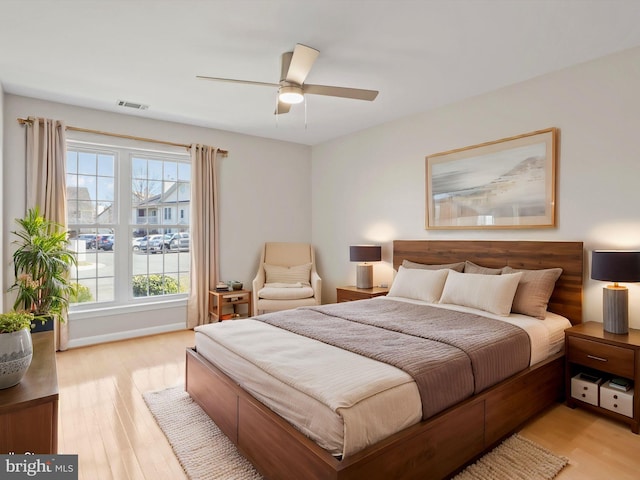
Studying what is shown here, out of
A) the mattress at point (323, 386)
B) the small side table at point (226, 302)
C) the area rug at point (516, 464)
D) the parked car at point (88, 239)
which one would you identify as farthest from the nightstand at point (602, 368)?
the parked car at point (88, 239)

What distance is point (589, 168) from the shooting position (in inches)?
118

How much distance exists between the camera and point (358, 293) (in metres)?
4.31

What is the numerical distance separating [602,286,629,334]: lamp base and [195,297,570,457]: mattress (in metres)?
1.82

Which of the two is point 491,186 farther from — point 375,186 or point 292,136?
point 292,136

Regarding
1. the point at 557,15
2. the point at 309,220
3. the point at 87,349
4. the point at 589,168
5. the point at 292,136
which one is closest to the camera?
the point at 557,15

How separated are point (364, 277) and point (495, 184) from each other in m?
1.82

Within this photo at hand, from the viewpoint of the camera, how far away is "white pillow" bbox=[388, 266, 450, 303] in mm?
3539

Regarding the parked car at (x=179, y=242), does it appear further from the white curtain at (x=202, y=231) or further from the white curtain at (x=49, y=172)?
the white curtain at (x=49, y=172)

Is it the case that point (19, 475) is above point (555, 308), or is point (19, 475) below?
below

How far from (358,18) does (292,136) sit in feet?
9.82

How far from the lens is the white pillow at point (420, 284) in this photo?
139 inches

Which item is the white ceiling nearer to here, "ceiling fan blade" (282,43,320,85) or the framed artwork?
"ceiling fan blade" (282,43,320,85)

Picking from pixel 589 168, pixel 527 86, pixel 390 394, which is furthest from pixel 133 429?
pixel 527 86

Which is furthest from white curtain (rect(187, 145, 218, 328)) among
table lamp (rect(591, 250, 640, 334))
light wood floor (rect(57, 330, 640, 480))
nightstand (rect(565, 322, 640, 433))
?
table lamp (rect(591, 250, 640, 334))
